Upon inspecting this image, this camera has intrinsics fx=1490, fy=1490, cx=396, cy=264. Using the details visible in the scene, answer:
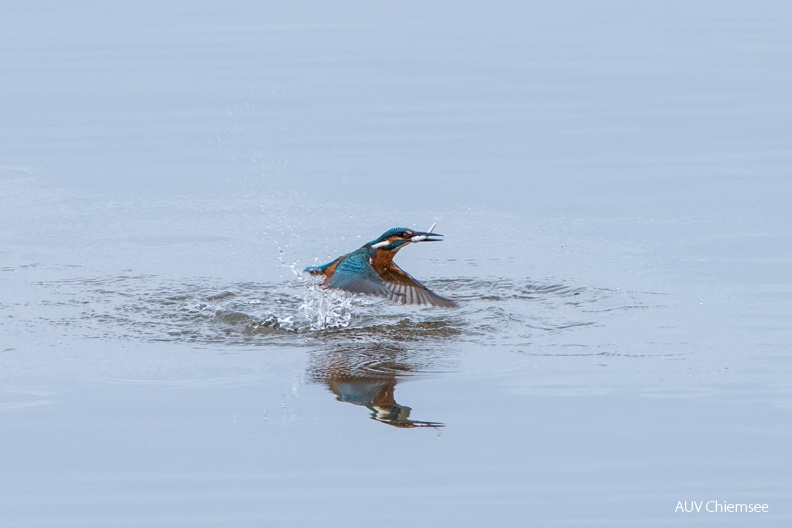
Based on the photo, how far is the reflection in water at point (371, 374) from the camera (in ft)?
21.3

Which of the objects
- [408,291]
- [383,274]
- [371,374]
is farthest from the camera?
[383,274]

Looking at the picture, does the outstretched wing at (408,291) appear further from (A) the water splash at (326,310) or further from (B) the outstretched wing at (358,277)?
(A) the water splash at (326,310)

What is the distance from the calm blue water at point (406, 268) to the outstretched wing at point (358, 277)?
0.17 metres

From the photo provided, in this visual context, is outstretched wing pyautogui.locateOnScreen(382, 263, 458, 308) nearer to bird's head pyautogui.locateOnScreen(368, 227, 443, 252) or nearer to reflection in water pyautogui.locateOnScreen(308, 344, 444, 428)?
bird's head pyautogui.locateOnScreen(368, 227, 443, 252)

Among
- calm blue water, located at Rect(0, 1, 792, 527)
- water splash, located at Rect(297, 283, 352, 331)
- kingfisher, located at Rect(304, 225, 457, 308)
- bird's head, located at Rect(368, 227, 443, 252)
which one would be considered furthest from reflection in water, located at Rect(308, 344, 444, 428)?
bird's head, located at Rect(368, 227, 443, 252)

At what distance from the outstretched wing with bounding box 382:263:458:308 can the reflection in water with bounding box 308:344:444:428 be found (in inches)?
21.5

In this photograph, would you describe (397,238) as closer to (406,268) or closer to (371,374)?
(406,268)

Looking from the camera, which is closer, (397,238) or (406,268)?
(397,238)

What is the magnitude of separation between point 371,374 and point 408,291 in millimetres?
1211

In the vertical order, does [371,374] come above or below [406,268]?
below

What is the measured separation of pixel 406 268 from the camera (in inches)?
376

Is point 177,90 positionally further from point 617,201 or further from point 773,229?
point 773,229

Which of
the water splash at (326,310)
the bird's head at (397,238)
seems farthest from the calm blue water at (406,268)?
the bird's head at (397,238)

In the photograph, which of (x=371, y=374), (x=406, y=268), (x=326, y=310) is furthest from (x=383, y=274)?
(x=371, y=374)
